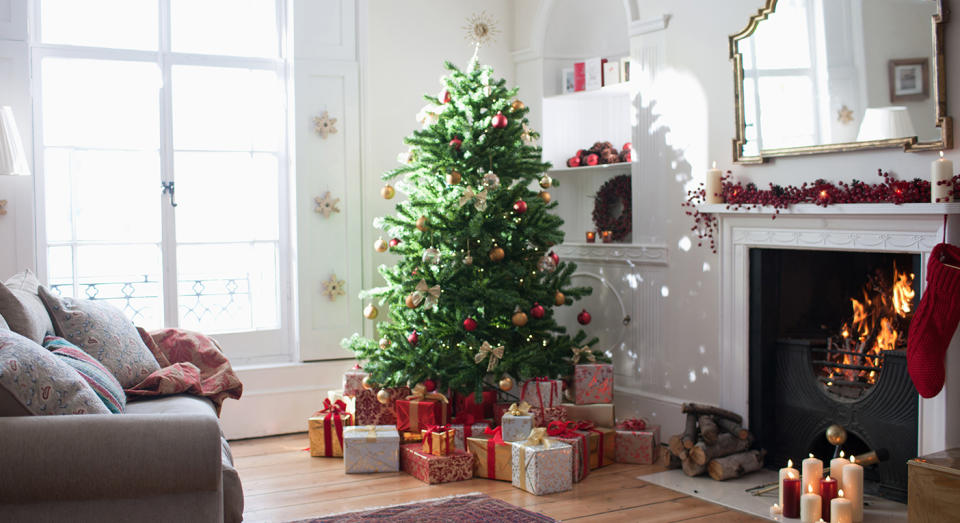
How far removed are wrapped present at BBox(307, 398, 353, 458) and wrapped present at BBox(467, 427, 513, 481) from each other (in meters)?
0.72

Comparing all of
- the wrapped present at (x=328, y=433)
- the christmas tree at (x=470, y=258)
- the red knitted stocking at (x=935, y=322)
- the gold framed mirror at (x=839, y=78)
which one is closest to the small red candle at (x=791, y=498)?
the red knitted stocking at (x=935, y=322)

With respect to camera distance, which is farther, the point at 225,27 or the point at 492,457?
the point at 225,27

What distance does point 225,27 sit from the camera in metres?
4.81

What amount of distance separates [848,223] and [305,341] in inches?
115

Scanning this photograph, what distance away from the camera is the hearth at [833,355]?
143 inches

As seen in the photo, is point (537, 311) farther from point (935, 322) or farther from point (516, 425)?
point (935, 322)

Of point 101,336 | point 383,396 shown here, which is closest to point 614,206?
point 383,396

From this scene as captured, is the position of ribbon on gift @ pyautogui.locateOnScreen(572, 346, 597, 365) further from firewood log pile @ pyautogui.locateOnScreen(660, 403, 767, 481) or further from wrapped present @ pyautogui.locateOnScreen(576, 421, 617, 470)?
firewood log pile @ pyautogui.locateOnScreen(660, 403, 767, 481)

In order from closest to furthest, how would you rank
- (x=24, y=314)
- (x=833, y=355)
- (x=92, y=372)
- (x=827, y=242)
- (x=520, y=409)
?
1. (x=92, y=372)
2. (x=24, y=314)
3. (x=827, y=242)
4. (x=833, y=355)
5. (x=520, y=409)

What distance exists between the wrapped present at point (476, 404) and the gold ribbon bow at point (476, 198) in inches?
36.7

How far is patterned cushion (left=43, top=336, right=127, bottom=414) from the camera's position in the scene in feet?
8.74

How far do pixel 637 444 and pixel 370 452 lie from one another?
132 cm

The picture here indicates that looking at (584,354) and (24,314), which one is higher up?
(24,314)

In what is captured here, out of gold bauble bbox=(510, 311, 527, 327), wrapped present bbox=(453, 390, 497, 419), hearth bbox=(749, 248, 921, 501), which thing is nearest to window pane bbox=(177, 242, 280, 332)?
wrapped present bbox=(453, 390, 497, 419)
